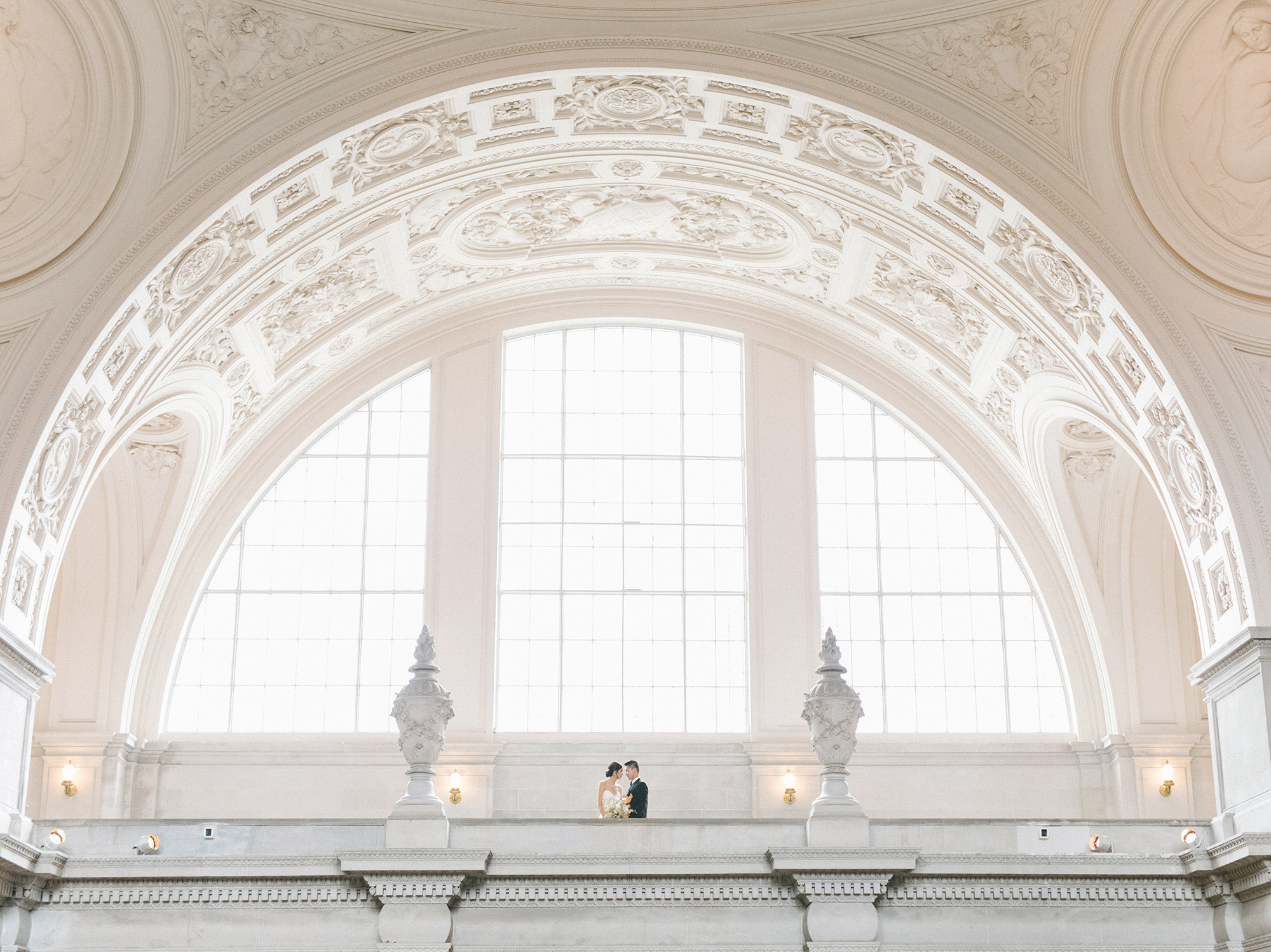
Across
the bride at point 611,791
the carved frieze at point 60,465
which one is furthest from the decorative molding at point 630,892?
the carved frieze at point 60,465

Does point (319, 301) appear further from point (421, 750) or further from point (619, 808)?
point (619, 808)

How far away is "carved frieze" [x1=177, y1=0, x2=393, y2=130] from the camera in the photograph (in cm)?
2183

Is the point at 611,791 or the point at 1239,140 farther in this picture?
the point at 1239,140

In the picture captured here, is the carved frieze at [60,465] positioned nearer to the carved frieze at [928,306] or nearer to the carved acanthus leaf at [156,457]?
the carved acanthus leaf at [156,457]

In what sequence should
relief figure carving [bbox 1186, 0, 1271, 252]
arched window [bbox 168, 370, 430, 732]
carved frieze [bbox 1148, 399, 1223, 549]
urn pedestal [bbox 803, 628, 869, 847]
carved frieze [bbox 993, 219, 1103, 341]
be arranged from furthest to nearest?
1. arched window [bbox 168, 370, 430, 732]
2. carved frieze [bbox 993, 219, 1103, 341]
3. carved frieze [bbox 1148, 399, 1223, 549]
4. relief figure carving [bbox 1186, 0, 1271, 252]
5. urn pedestal [bbox 803, 628, 869, 847]

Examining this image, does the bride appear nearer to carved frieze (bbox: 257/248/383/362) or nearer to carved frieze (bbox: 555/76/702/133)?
carved frieze (bbox: 555/76/702/133)

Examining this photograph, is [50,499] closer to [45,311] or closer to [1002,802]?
[45,311]

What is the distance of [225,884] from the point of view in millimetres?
19016

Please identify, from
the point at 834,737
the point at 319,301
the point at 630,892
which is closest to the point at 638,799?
the point at 630,892

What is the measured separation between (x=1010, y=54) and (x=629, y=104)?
229 inches

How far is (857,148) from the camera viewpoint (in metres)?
24.0

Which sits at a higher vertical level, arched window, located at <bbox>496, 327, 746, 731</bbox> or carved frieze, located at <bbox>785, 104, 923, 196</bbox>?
carved frieze, located at <bbox>785, 104, 923, 196</bbox>

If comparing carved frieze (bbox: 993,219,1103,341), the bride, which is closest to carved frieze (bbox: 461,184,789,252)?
carved frieze (bbox: 993,219,1103,341)

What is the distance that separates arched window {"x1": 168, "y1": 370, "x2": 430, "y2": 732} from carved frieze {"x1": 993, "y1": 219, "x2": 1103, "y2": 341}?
1171 centimetres
